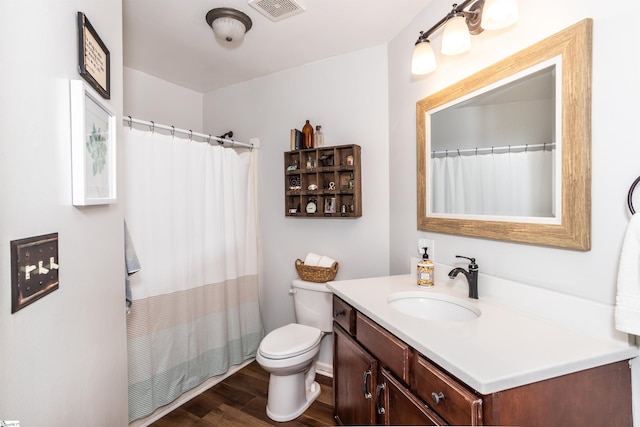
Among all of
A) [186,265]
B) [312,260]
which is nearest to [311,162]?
[312,260]

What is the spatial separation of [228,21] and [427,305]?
76.4 inches

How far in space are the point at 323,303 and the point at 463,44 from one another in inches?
68.5

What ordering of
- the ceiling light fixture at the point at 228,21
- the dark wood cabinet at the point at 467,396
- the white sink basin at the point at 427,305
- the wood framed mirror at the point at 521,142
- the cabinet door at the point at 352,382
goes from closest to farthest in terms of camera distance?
the dark wood cabinet at the point at 467,396, the wood framed mirror at the point at 521,142, the cabinet door at the point at 352,382, the white sink basin at the point at 427,305, the ceiling light fixture at the point at 228,21

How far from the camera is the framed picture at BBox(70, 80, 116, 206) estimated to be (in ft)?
2.88

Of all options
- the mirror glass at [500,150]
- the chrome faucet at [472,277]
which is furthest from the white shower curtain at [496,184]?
the chrome faucet at [472,277]

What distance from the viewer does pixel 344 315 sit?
5.05 feet

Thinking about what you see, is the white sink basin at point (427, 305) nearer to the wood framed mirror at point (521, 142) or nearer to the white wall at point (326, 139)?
the wood framed mirror at point (521, 142)

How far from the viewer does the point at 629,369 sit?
893 mm

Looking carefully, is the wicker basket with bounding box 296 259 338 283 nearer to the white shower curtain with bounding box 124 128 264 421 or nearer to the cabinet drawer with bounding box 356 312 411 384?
the white shower curtain with bounding box 124 128 264 421

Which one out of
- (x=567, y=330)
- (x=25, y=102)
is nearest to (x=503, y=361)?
(x=567, y=330)

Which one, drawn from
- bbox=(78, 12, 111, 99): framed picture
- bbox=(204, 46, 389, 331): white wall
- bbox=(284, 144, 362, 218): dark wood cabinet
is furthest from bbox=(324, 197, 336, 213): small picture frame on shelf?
bbox=(78, 12, 111, 99): framed picture

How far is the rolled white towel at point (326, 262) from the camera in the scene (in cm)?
227

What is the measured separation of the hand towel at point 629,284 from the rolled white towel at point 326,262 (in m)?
1.61

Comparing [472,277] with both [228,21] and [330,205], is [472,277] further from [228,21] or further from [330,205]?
[228,21]
